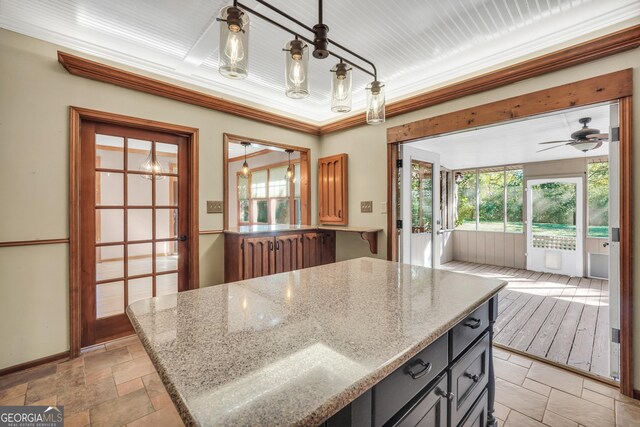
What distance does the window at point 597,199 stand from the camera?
5301 millimetres

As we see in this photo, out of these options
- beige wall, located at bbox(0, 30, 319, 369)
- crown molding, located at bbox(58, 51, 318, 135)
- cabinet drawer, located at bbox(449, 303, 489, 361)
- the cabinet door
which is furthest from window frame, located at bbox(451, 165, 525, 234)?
beige wall, located at bbox(0, 30, 319, 369)

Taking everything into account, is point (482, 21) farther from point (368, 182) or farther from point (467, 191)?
point (467, 191)

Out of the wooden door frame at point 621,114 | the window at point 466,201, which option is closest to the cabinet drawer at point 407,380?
the wooden door frame at point 621,114

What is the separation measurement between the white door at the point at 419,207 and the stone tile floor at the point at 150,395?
1.45m

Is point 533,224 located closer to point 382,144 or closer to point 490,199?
point 490,199

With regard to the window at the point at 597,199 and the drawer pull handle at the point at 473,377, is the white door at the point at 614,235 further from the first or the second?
the window at the point at 597,199

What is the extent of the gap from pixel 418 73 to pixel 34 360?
4.17 meters

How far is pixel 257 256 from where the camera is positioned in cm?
299

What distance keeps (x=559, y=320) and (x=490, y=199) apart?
4.07 m

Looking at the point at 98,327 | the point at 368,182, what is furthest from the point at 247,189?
the point at 98,327

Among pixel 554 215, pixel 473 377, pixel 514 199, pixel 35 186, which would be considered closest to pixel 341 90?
pixel 473 377

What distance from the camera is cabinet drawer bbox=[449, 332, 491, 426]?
3.67ft

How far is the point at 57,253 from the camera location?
226cm

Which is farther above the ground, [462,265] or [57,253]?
[57,253]
